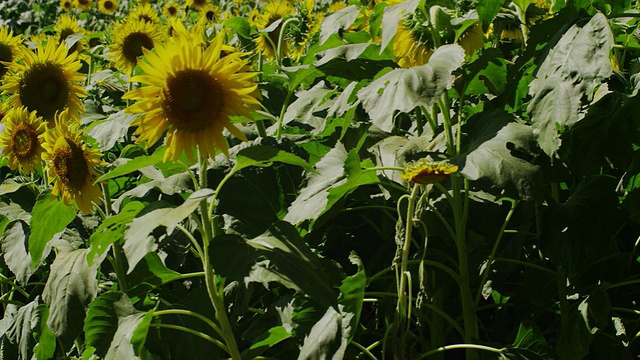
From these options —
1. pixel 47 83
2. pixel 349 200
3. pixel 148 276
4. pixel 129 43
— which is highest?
pixel 47 83

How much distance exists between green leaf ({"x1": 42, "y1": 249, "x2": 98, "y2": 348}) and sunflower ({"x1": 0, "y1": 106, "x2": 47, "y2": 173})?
0.50 m

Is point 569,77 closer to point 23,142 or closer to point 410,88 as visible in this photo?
point 410,88

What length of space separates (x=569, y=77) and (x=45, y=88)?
5.26 ft

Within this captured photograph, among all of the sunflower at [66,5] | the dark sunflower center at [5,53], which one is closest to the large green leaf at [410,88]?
the dark sunflower center at [5,53]

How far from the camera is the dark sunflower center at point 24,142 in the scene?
239 centimetres

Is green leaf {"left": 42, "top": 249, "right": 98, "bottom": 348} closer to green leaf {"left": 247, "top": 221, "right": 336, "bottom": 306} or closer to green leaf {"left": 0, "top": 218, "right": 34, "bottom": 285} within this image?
green leaf {"left": 0, "top": 218, "right": 34, "bottom": 285}

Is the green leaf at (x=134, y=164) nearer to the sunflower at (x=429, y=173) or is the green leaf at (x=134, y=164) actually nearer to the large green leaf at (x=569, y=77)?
the sunflower at (x=429, y=173)

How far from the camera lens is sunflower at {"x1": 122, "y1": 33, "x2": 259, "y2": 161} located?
1.81 metres

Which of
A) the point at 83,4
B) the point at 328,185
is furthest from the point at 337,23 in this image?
the point at 83,4

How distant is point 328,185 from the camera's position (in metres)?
1.93

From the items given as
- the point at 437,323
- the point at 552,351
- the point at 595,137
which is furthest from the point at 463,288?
the point at 595,137

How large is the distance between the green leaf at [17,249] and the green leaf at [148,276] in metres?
0.32

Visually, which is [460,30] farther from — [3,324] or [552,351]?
[3,324]

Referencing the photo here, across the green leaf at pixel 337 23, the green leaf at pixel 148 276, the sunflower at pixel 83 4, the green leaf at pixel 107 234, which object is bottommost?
the sunflower at pixel 83 4
